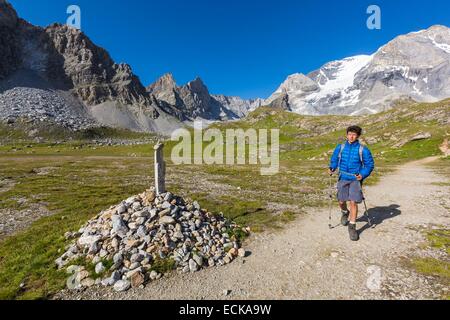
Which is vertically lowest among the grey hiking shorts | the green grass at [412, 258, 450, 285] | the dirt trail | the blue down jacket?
the dirt trail

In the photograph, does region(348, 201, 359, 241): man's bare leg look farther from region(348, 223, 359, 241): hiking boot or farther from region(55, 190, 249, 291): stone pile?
region(55, 190, 249, 291): stone pile

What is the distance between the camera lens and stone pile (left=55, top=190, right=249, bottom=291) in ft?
33.0

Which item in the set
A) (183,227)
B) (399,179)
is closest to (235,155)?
(399,179)

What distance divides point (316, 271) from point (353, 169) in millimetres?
5715

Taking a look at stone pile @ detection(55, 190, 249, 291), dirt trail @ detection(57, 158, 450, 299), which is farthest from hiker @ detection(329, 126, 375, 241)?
stone pile @ detection(55, 190, 249, 291)

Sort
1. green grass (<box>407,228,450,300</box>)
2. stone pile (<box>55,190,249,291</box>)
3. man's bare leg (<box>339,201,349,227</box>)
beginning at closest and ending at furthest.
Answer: green grass (<box>407,228,450,300</box>) < stone pile (<box>55,190,249,291</box>) < man's bare leg (<box>339,201,349,227</box>)

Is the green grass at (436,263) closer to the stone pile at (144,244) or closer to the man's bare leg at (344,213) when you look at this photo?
the man's bare leg at (344,213)

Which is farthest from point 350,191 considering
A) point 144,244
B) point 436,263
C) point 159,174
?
point 144,244

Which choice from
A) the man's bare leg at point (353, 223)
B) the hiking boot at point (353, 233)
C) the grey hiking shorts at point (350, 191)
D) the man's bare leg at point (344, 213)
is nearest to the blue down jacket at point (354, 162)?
the grey hiking shorts at point (350, 191)

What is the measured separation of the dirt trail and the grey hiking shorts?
2065mm

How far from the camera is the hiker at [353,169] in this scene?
1295 centimetres

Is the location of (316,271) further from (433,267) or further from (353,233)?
(433,267)

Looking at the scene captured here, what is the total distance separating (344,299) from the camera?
8531mm
